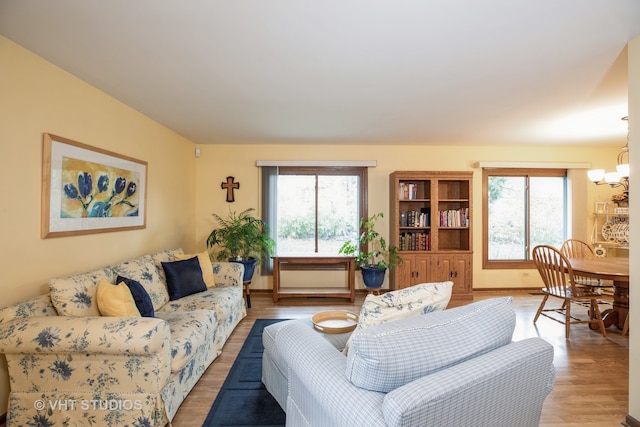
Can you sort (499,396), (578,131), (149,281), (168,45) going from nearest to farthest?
(499,396), (168,45), (149,281), (578,131)

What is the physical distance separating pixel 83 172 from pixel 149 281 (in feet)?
3.45

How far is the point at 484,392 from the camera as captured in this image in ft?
3.61

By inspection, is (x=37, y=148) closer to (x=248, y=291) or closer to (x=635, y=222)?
(x=248, y=291)

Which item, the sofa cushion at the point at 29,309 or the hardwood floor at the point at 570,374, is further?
the hardwood floor at the point at 570,374

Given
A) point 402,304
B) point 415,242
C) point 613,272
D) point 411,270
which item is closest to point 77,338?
point 402,304

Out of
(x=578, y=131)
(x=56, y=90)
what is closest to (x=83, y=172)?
(x=56, y=90)

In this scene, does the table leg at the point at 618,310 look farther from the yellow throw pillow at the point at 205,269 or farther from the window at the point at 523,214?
the yellow throw pillow at the point at 205,269

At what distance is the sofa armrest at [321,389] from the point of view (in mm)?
1064

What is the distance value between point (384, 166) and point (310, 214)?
143 cm

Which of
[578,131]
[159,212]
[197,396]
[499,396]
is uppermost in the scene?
[578,131]

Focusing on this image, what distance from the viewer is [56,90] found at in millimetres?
2211

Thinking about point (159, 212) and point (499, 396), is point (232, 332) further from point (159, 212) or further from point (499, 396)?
point (499, 396)

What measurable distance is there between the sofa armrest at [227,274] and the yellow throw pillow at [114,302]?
141 centimetres

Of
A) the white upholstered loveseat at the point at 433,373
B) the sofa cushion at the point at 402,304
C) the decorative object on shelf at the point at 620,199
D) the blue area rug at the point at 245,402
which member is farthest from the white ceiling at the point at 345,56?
the blue area rug at the point at 245,402
